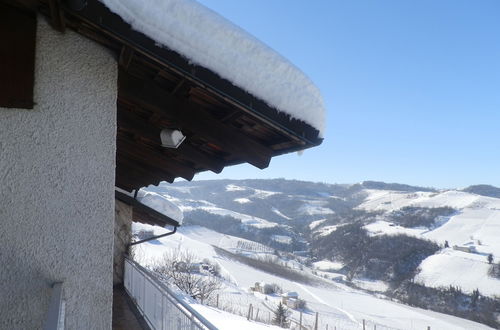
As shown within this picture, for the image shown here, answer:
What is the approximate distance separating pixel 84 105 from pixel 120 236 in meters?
7.68

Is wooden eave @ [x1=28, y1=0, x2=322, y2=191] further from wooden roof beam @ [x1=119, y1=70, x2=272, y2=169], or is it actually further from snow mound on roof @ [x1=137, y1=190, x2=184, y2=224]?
snow mound on roof @ [x1=137, y1=190, x2=184, y2=224]

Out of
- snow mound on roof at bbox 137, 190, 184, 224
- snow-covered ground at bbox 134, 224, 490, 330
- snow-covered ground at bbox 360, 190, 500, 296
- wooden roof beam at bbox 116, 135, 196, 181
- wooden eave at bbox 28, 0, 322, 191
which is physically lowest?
snow-covered ground at bbox 134, 224, 490, 330

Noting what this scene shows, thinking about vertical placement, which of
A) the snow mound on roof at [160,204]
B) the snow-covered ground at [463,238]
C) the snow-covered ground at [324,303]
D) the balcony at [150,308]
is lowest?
the snow-covered ground at [324,303]

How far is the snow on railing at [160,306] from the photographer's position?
3155 mm

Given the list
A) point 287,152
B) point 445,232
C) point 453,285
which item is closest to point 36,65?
point 287,152

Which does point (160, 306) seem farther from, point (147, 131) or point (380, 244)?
point (380, 244)

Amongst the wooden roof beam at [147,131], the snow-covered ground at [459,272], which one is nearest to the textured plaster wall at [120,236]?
the wooden roof beam at [147,131]

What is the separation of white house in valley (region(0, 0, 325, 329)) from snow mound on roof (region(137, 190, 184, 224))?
608cm

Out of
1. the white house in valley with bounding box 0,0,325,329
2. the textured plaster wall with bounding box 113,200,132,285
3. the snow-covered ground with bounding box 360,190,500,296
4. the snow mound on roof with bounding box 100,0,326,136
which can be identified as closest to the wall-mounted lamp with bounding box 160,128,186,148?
the white house in valley with bounding box 0,0,325,329

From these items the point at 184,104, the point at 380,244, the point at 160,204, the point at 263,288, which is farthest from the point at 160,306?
the point at 380,244

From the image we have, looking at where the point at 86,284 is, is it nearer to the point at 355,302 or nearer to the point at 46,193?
the point at 46,193

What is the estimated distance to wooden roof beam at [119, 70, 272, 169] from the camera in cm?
287

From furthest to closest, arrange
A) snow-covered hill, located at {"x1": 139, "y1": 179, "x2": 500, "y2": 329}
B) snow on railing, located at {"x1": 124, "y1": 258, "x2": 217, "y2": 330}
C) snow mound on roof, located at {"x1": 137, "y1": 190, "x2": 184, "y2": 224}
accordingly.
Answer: snow-covered hill, located at {"x1": 139, "y1": 179, "x2": 500, "y2": 329}
snow mound on roof, located at {"x1": 137, "y1": 190, "x2": 184, "y2": 224}
snow on railing, located at {"x1": 124, "y1": 258, "x2": 217, "y2": 330}

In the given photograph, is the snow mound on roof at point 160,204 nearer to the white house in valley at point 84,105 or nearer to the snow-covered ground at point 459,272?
the white house in valley at point 84,105
